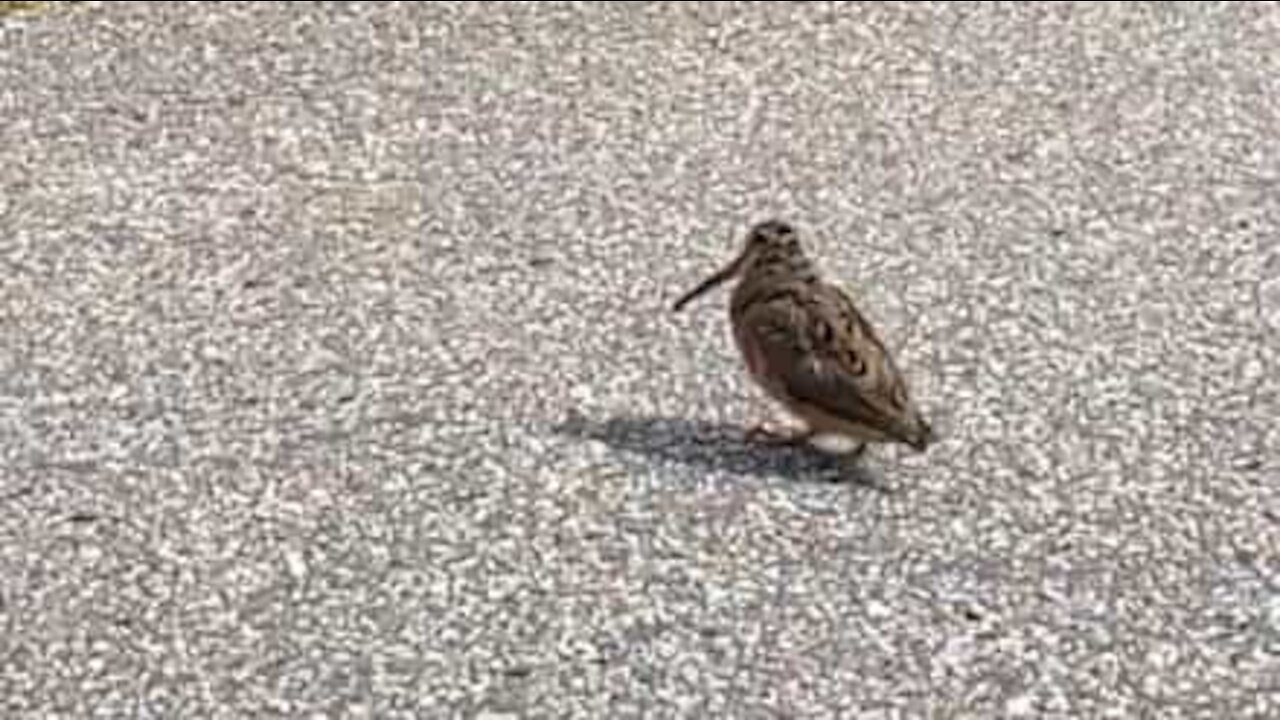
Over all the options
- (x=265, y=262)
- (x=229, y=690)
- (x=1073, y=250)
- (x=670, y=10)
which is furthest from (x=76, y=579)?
(x=670, y=10)

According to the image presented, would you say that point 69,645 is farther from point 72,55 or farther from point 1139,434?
point 72,55

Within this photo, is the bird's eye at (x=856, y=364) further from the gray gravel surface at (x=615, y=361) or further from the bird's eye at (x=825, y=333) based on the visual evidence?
the gray gravel surface at (x=615, y=361)

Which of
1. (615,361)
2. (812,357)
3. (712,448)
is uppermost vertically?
(812,357)

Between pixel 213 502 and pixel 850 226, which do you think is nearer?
pixel 213 502

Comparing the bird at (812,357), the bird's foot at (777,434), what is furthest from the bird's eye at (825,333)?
the bird's foot at (777,434)

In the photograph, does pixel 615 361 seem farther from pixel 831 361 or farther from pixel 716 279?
pixel 831 361

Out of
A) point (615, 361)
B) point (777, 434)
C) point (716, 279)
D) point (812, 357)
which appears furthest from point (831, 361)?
point (615, 361)

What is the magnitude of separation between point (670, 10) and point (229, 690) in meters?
3.63

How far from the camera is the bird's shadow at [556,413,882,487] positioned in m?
5.45

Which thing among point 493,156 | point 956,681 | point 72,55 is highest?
point 956,681

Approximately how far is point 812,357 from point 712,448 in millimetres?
309

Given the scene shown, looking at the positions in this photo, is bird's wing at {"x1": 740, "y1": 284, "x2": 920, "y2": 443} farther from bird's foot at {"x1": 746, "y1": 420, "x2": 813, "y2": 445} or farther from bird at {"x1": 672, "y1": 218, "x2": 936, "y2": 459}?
bird's foot at {"x1": 746, "y1": 420, "x2": 813, "y2": 445}

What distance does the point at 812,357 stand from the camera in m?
5.34

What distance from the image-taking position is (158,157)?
694 cm
